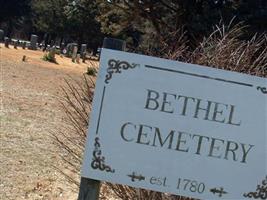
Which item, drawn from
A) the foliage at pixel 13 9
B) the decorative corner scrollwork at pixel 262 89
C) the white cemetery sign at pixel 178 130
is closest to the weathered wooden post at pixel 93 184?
the white cemetery sign at pixel 178 130

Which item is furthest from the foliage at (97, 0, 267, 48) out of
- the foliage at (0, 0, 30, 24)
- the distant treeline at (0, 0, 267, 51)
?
the foliage at (0, 0, 30, 24)

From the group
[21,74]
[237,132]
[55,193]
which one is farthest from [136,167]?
[21,74]

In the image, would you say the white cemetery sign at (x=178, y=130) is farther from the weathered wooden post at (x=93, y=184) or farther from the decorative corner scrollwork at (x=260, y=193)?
the weathered wooden post at (x=93, y=184)

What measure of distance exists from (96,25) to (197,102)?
61.2m

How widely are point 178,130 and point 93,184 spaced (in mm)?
Answer: 648

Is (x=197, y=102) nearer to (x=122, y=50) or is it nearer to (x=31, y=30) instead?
(x=122, y=50)

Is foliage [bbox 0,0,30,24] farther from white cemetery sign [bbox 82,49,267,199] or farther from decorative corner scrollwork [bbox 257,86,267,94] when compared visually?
decorative corner scrollwork [bbox 257,86,267,94]

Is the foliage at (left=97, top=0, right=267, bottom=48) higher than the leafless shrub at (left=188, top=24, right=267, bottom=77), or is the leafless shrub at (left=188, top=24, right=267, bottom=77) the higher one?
the foliage at (left=97, top=0, right=267, bottom=48)

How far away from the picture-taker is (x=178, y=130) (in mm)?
3279

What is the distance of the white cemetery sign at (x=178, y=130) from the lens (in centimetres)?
328

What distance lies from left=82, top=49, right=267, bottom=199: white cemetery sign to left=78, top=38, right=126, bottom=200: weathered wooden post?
14 cm

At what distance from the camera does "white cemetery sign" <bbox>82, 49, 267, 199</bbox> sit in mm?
3283

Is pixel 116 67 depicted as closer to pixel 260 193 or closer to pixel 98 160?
pixel 98 160

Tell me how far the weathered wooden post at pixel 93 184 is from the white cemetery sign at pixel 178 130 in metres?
0.14
